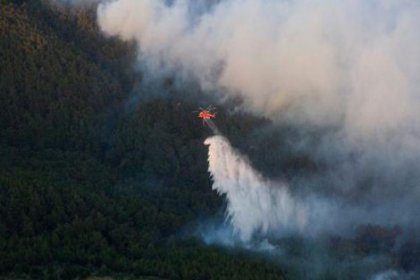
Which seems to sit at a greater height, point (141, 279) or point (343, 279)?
point (343, 279)

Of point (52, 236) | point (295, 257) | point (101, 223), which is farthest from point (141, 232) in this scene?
point (295, 257)

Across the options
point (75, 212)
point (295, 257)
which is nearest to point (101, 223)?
point (75, 212)

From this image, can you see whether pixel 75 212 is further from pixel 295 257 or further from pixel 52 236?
pixel 295 257

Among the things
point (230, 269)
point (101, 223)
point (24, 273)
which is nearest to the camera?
point (24, 273)

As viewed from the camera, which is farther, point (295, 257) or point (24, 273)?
point (295, 257)

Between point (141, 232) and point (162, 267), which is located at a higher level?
point (141, 232)

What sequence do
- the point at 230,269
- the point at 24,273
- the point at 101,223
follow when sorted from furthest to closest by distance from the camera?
the point at 101,223
the point at 230,269
the point at 24,273

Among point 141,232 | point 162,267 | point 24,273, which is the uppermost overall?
point 141,232

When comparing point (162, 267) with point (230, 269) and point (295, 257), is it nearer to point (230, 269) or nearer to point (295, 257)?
point (230, 269)

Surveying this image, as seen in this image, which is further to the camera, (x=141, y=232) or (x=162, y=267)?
(x=141, y=232)
